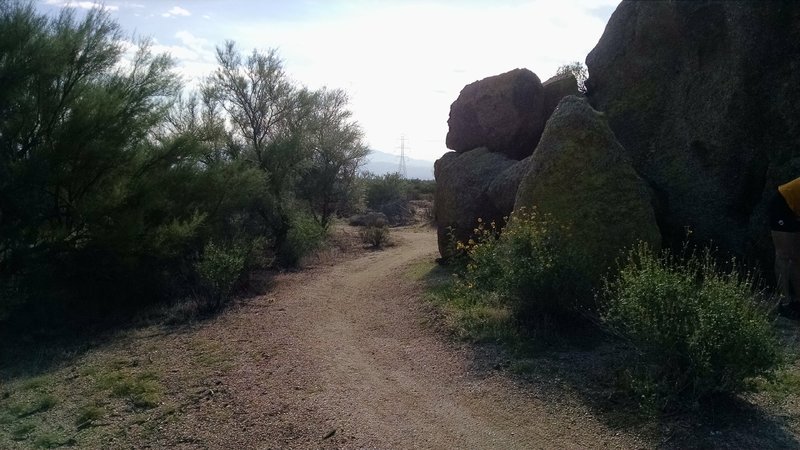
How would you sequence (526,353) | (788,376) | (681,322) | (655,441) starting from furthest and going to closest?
(526,353) → (788,376) → (681,322) → (655,441)

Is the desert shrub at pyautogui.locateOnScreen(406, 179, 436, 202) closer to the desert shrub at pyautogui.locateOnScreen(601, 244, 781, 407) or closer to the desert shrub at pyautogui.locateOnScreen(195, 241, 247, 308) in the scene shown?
the desert shrub at pyautogui.locateOnScreen(195, 241, 247, 308)

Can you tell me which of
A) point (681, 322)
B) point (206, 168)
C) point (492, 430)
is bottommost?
point (492, 430)

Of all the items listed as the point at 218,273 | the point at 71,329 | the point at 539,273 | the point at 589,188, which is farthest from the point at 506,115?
the point at 71,329

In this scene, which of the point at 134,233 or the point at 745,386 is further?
the point at 134,233

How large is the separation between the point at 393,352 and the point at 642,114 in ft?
20.9

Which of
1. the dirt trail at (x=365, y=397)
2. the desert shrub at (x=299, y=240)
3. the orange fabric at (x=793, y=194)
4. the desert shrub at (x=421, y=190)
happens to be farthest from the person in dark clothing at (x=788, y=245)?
the desert shrub at (x=421, y=190)

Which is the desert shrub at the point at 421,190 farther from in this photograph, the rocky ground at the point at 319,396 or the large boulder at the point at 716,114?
the rocky ground at the point at 319,396

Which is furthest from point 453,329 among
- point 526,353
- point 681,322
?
point 681,322

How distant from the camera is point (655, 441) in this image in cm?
580

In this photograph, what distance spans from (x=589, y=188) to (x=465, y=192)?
13.9 ft

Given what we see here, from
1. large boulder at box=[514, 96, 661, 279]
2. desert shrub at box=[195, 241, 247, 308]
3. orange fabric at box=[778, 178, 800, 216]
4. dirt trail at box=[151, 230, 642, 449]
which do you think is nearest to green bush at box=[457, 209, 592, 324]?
large boulder at box=[514, 96, 661, 279]

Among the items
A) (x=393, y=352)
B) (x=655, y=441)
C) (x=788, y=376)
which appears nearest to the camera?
(x=655, y=441)

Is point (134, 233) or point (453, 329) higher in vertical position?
point (134, 233)

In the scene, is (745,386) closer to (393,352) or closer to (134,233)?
(393,352)
